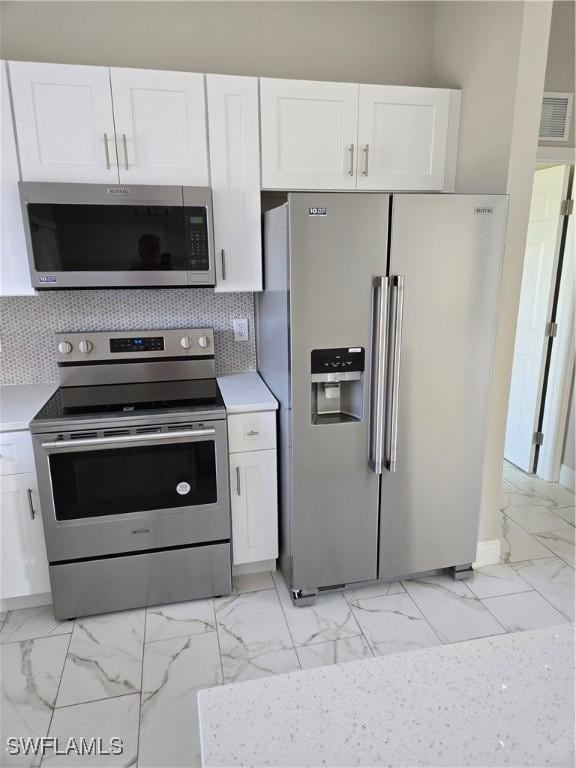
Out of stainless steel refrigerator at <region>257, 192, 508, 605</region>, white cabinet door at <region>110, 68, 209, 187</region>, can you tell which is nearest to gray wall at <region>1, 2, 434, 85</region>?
white cabinet door at <region>110, 68, 209, 187</region>

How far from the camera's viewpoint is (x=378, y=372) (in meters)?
2.09

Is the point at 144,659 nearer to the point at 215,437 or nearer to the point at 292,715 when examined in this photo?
the point at 215,437

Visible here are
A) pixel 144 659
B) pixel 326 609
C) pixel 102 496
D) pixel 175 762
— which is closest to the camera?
pixel 175 762

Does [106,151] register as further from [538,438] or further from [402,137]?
[538,438]

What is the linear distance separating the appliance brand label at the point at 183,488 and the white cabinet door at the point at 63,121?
Answer: 1.38 metres

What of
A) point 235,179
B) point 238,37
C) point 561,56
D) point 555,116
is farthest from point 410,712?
point 561,56

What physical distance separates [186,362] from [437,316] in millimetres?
1299

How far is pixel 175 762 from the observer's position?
5.33 feet

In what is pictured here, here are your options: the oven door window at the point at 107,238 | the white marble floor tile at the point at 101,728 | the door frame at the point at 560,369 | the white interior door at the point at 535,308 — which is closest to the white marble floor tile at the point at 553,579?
the door frame at the point at 560,369

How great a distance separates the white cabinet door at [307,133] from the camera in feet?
7.48

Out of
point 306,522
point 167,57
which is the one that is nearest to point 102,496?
point 306,522

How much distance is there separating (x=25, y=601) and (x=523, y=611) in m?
2.30

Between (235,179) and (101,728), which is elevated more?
(235,179)

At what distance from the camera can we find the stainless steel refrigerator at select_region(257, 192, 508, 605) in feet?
6.52
